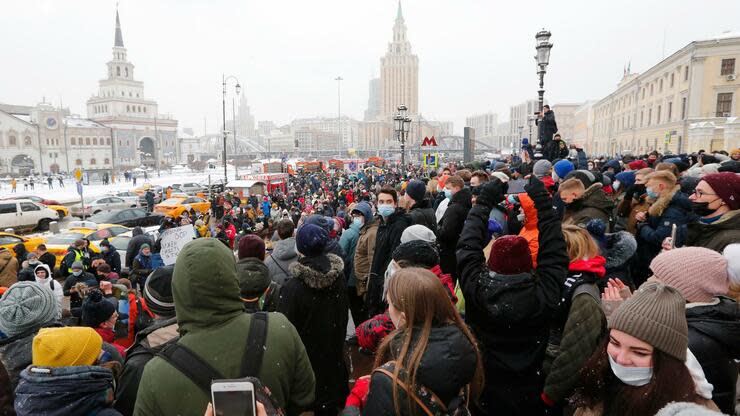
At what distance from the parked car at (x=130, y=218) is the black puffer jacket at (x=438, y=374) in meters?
21.0

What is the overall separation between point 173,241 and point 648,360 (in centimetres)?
714

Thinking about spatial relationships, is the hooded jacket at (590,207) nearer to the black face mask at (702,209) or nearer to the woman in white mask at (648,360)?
the black face mask at (702,209)

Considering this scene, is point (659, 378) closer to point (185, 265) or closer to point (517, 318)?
point (517, 318)

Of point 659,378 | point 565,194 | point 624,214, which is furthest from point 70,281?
point 624,214

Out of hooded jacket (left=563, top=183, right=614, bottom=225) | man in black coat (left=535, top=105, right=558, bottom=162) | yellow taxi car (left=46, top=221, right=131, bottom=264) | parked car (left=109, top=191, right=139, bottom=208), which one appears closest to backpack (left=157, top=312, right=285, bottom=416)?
hooded jacket (left=563, top=183, right=614, bottom=225)

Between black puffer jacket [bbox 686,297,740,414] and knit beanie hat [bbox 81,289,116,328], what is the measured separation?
399 cm

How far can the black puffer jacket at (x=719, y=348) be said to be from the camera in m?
2.04

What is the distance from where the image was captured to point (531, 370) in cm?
260

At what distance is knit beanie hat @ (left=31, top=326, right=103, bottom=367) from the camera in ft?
6.75

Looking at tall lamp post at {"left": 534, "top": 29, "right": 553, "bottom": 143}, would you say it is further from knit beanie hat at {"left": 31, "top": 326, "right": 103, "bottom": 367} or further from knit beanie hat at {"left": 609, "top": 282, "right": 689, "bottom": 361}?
knit beanie hat at {"left": 31, "top": 326, "right": 103, "bottom": 367}

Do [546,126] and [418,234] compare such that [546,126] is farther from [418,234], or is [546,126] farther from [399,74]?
[399,74]

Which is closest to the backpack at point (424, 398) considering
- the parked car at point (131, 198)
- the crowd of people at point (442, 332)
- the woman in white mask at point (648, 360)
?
the crowd of people at point (442, 332)

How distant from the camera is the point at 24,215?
21328 millimetres

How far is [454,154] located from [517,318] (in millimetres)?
121312
